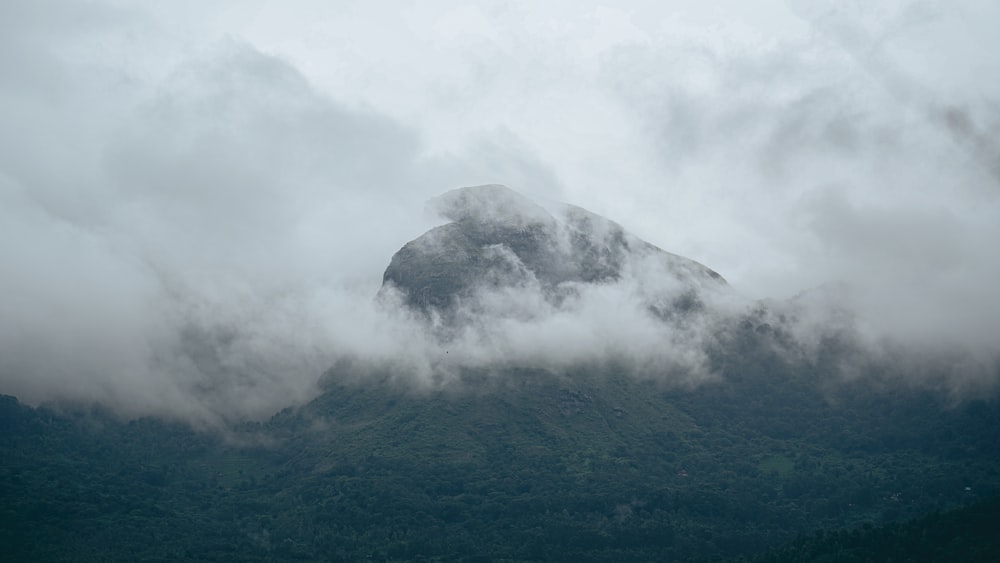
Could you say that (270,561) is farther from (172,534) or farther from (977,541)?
(977,541)

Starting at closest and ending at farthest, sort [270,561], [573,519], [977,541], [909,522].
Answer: [977,541], [909,522], [270,561], [573,519]

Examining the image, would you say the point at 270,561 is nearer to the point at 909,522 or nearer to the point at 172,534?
the point at 172,534

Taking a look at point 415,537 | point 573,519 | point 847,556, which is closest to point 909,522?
point 847,556

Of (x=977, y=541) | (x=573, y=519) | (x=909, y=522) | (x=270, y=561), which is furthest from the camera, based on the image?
(x=573, y=519)

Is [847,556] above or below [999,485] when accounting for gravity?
below

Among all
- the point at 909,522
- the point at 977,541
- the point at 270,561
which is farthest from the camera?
A: the point at 270,561

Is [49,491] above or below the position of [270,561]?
above

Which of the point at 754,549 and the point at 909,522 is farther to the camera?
the point at 754,549

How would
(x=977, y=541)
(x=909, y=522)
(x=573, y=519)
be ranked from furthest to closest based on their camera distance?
(x=573, y=519) < (x=909, y=522) < (x=977, y=541)

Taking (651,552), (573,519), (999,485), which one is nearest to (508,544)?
(573,519)
